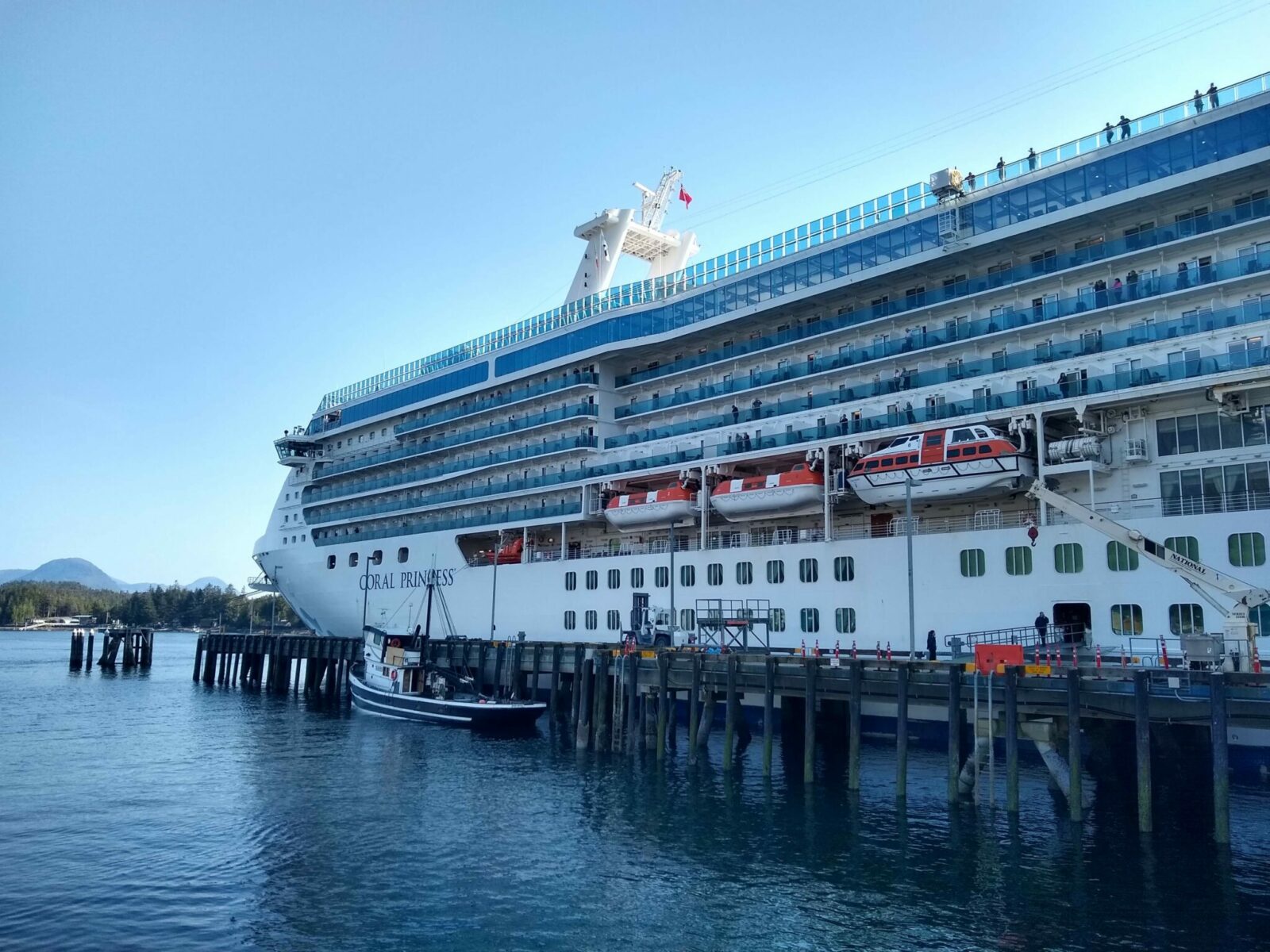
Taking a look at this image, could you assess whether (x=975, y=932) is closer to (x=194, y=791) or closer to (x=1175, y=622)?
(x=1175, y=622)

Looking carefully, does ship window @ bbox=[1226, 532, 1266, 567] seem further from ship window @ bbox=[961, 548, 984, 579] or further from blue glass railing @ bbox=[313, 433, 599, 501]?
blue glass railing @ bbox=[313, 433, 599, 501]

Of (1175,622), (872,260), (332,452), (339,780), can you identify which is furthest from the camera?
(332,452)

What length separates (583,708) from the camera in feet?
110

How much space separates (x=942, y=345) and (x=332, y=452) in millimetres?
44761

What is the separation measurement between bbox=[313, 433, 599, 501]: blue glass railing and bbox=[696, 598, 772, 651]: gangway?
12325 millimetres

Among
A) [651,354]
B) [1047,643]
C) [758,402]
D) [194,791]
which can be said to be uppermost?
[651,354]

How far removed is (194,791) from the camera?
27234 millimetres

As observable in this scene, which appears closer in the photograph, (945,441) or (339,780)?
(339,780)

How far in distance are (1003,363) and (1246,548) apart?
32.2ft

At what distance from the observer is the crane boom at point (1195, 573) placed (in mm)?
21578

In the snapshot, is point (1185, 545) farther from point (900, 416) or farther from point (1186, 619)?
point (900, 416)

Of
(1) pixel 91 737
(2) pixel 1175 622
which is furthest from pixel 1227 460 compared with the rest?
(1) pixel 91 737

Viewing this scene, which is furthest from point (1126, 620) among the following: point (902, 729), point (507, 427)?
point (507, 427)

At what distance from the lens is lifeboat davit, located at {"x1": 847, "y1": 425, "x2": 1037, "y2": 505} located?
30250 mm
